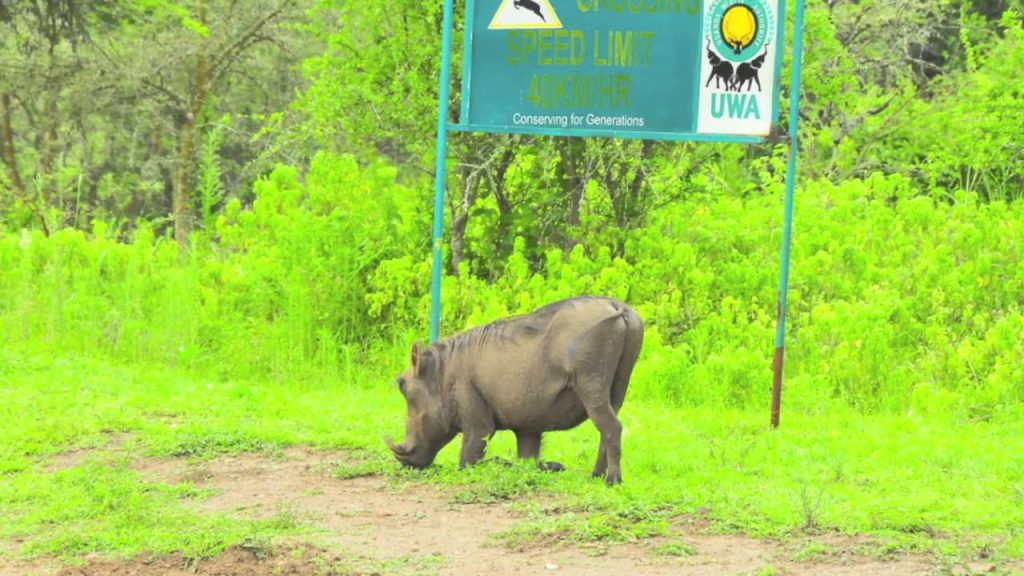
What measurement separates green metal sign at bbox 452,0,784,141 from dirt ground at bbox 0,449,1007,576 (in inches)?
122

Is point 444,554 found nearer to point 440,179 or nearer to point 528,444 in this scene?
point 528,444

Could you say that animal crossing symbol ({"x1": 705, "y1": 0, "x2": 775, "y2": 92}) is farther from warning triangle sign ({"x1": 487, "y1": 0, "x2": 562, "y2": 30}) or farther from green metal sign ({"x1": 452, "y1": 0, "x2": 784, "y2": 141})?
warning triangle sign ({"x1": 487, "y1": 0, "x2": 562, "y2": 30})

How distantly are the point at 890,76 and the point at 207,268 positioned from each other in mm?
13741

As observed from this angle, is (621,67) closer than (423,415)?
No

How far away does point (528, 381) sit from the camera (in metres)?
7.54

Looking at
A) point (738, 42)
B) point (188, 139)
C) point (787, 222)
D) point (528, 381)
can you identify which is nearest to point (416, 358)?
point (528, 381)

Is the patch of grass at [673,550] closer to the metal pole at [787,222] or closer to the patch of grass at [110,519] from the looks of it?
the patch of grass at [110,519]

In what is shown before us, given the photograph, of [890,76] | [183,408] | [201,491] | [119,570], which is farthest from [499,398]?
[890,76]

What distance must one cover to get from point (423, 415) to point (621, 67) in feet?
9.32

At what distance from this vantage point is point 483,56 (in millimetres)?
9305

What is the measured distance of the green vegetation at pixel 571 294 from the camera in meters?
7.06

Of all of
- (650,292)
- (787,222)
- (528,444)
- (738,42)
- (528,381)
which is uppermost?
(738,42)

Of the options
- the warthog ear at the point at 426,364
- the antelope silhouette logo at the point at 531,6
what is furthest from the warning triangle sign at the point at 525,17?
the warthog ear at the point at 426,364

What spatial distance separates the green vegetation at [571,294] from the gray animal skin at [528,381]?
23 cm
